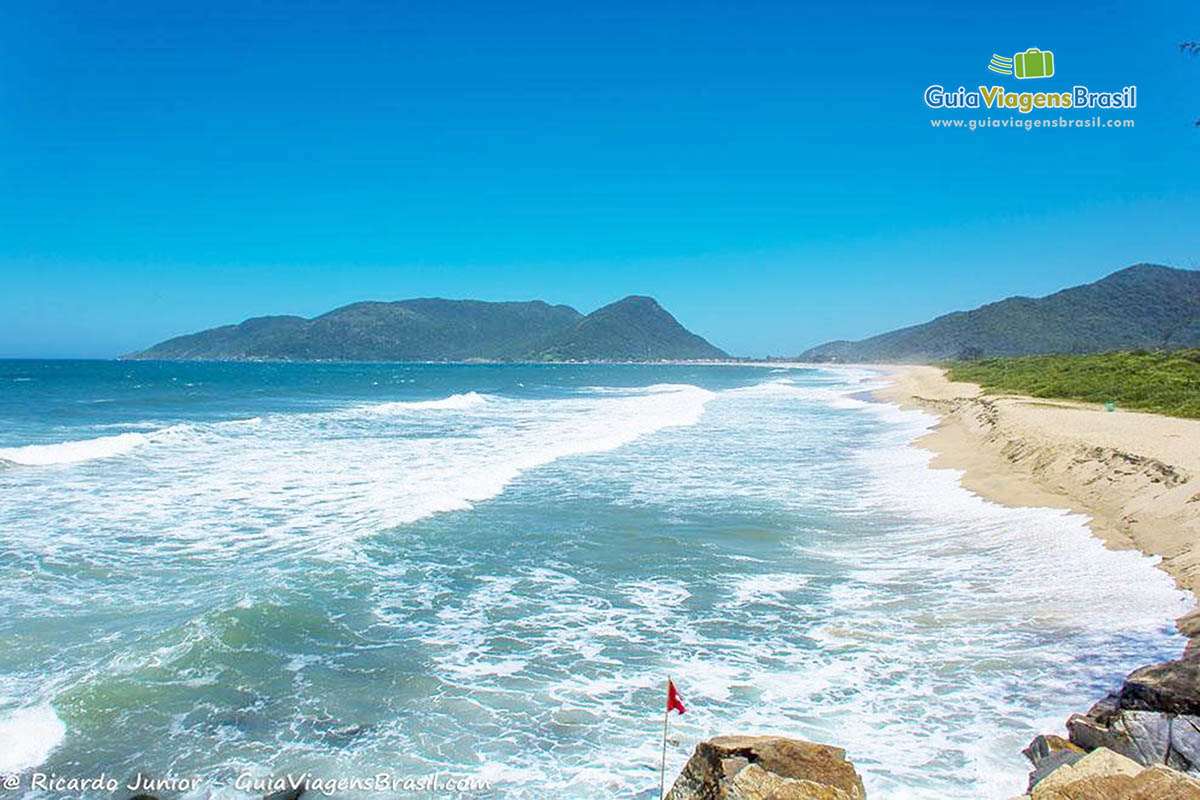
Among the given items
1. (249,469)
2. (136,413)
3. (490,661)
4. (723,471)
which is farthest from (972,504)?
(136,413)

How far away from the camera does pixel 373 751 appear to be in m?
6.04

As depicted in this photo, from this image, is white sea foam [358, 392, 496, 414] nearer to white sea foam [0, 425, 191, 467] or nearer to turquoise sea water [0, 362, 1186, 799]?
white sea foam [0, 425, 191, 467]

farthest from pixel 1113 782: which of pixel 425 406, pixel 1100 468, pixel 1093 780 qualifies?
pixel 425 406

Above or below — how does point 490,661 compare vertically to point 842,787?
below

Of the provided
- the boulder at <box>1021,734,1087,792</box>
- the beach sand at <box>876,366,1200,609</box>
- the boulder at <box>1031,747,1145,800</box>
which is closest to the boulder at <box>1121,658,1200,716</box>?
the boulder at <box>1021,734,1087,792</box>

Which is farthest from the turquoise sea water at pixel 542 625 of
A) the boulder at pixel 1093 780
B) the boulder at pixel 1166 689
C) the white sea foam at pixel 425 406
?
the white sea foam at pixel 425 406

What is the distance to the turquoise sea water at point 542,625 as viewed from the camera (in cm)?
607

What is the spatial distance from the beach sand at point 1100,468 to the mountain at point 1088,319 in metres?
114

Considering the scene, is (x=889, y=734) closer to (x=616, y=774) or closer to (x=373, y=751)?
(x=616, y=774)

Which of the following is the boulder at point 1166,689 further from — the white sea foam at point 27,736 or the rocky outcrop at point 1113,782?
the white sea foam at point 27,736

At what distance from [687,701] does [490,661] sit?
2242 mm

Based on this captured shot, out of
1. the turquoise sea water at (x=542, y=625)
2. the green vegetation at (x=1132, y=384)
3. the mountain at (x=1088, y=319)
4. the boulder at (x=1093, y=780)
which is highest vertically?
the mountain at (x=1088, y=319)

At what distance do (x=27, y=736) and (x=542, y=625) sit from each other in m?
4.94

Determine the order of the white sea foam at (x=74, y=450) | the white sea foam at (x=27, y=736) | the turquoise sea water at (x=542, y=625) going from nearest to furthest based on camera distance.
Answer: the white sea foam at (x=27, y=736) → the turquoise sea water at (x=542, y=625) → the white sea foam at (x=74, y=450)
